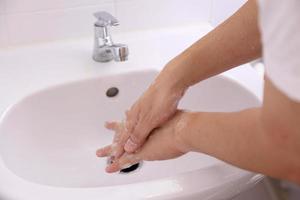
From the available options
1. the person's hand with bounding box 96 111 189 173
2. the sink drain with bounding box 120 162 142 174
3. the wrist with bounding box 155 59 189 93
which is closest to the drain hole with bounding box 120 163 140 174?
the sink drain with bounding box 120 162 142 174

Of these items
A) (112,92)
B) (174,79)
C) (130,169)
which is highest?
(174,79)

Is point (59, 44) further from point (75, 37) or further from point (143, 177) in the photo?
point (143, 177)

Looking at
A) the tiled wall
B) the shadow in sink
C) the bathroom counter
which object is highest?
the tiled wall

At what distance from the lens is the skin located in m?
0.35

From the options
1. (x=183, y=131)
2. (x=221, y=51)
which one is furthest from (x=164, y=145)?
(x=221, y=51)

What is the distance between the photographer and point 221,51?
579mm

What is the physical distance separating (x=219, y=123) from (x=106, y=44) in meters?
0.41

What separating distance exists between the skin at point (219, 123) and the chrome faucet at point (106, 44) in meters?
0.14

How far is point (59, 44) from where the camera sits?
0.86 meters

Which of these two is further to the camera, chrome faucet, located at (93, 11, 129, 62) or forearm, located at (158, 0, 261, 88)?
chrome faucet, located at (93, 11, 129, 62)

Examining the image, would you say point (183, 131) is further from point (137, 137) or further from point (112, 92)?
point (112, 92)

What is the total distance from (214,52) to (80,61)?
1.12 feet

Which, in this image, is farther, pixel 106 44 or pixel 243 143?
pixel 106 44

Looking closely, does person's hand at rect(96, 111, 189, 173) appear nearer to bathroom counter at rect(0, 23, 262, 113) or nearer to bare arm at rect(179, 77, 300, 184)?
bare arm at rect(179, 77, 300, 184)
